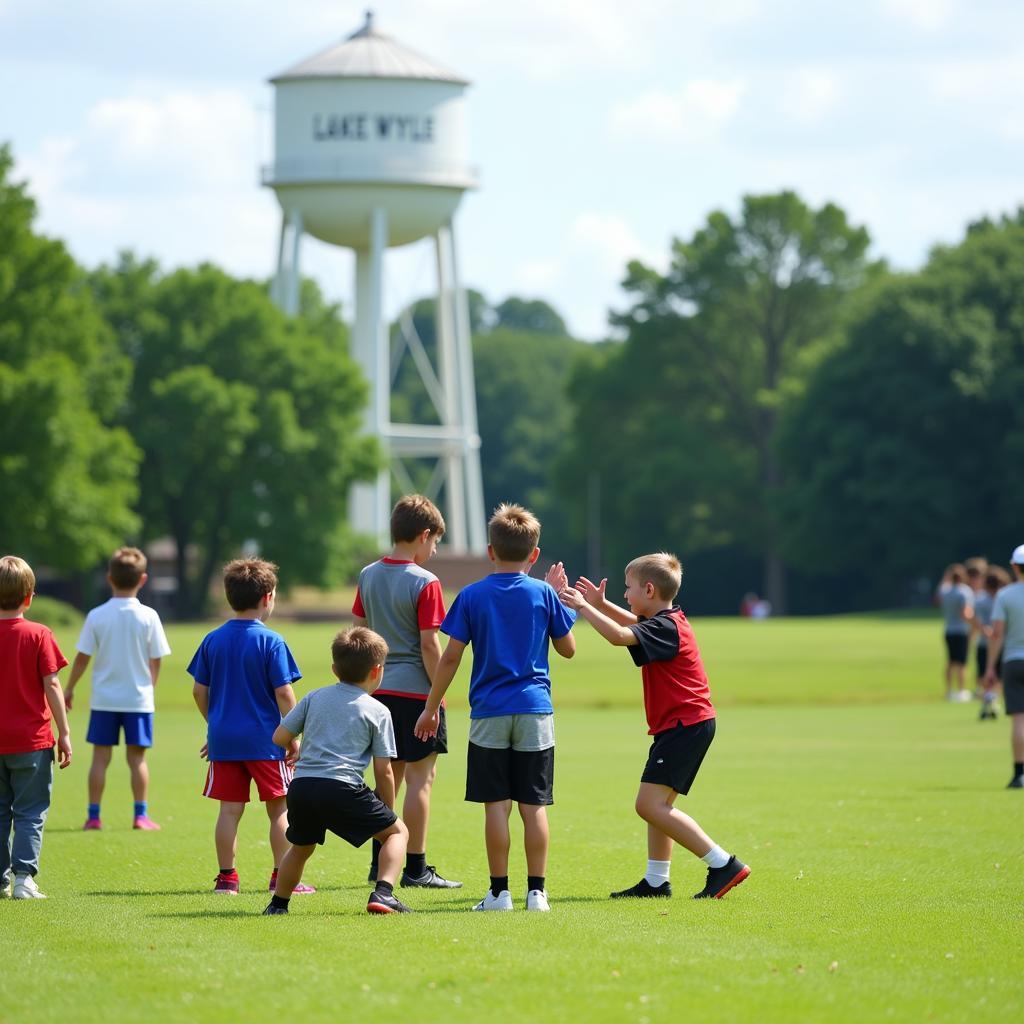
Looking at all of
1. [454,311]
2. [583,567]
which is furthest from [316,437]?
[583,567]

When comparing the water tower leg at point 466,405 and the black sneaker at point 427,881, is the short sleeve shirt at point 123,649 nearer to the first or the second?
the black sneaker at point 427,881

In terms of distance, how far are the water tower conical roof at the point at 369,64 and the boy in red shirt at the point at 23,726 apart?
174 feet

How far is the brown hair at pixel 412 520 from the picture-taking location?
1042cm

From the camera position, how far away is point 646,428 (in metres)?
86.1

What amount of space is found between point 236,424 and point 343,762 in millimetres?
56523

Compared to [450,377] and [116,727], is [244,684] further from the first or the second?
[450,377]

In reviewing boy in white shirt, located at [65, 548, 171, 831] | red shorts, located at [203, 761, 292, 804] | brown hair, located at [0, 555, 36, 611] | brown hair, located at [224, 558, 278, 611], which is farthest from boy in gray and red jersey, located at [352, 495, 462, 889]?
boy in white shirt, located at [65, 548, 171, 831]

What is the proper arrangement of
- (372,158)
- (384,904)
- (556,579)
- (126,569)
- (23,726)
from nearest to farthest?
(384,904) → (556,579) → (23,726) → (126,569) → (372,158)

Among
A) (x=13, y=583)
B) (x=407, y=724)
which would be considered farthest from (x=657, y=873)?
(x=13, y=583)

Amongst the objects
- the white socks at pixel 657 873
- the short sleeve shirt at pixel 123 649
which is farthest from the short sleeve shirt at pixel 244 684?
the short sleeve shirt at pixel 123 649

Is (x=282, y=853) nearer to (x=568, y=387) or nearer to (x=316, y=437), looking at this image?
(x=316, y=437)

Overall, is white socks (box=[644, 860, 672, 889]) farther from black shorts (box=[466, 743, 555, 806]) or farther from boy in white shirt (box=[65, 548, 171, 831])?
boy in white shirt (box=[65, 548, 171, 831])

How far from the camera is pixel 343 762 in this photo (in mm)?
9430

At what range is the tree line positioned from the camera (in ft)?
175
